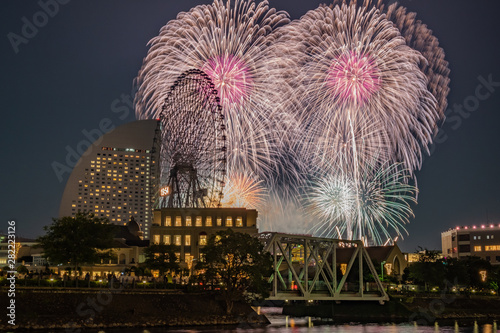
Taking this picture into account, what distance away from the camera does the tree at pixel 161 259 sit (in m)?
107

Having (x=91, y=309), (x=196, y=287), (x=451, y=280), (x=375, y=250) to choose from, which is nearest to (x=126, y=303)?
(x=91, y=309)

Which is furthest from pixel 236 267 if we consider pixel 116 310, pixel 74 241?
pixel 74 241

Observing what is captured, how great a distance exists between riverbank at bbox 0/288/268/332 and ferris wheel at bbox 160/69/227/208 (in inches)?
1491

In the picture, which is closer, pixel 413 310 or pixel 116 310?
pixel 116 310

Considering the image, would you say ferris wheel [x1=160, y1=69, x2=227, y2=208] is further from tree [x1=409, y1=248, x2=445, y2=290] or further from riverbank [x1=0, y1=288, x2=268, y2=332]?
tree [x1=409, y1=248, x2=445, y2=290]

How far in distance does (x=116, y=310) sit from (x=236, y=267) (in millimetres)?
19054

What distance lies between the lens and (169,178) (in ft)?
412

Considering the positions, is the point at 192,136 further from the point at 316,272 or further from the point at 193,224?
the point at 316,272

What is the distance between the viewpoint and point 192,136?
398 ft

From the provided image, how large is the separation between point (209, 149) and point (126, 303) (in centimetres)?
4729

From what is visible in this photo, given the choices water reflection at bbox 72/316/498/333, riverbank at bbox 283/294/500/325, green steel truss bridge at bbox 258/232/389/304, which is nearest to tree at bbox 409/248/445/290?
riverbank at bbox 283/294/500/325

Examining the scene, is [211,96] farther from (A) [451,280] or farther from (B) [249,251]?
(A) [451,280]

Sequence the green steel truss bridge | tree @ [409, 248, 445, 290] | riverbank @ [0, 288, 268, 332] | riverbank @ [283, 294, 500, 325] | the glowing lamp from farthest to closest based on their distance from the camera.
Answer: tree @ [409, 248, 445, 290] → the glowing lamp → riverbank @ [283, 294, 500, 325] → the green steel truss bridge → riverbank @ [0, 288, 268, 332]

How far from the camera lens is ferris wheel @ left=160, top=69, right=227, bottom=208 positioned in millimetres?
119688
